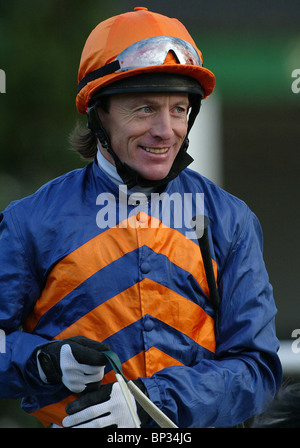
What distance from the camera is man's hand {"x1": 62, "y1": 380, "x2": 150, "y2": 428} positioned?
2.41 m

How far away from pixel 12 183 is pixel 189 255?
86.3 inches

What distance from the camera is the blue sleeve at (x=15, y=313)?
260 centimetres

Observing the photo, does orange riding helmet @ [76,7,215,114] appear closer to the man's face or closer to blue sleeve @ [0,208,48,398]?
the man's face

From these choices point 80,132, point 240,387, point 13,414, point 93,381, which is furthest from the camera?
point 13,414

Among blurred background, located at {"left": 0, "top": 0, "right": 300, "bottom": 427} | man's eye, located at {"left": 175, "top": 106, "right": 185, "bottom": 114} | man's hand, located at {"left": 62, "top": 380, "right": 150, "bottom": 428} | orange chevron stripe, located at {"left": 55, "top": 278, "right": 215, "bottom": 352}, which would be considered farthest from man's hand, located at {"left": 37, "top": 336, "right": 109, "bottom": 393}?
blurred background, located at {"left": 0, "top": 0, "right": 300, "bottom": 427}

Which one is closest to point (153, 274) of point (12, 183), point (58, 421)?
point (58, 421)

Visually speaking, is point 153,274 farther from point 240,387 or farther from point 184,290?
point 240,387

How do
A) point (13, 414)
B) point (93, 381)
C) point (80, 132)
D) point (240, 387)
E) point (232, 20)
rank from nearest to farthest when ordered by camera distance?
1. point (93, 381)
2. point (240, 387)
3. point (80, 132)
4. point (13, 414)
5. point (232, 20)

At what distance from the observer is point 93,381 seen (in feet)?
7.97

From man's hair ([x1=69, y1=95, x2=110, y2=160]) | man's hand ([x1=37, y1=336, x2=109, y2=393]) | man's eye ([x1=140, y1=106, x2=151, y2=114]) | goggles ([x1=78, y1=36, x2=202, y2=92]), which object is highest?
goggles ([x1=78, y1=36, x2=202, y2=92])

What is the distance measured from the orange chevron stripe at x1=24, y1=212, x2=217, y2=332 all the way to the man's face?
190 mm

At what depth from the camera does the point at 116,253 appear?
8.78 feet

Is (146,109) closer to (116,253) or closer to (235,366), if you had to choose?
(116,253)

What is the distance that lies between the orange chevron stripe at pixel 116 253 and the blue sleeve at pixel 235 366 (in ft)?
0.37
